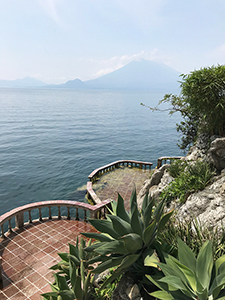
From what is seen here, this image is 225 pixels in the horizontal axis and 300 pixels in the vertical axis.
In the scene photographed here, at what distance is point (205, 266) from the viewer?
2.90 metres

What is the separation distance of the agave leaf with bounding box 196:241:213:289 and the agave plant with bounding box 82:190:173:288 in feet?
2.54

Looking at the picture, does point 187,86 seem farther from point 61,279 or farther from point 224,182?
point 61,279

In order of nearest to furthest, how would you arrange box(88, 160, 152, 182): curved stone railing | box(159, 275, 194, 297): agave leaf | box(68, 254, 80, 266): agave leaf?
box(159, 275, 194, 297): agave leaf → box(68, 254, 80, 266): agave leaf → box(88, 160, 152, 182): curved stone railing

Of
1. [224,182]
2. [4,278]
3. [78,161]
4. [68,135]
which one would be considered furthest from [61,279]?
[68,135]

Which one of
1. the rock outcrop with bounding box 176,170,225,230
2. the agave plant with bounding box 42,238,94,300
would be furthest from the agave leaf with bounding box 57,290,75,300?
the rock outcrop with bounding box 176,170,225,230

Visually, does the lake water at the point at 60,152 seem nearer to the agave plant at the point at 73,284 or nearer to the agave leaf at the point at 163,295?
the agave plant at the point at 73,284

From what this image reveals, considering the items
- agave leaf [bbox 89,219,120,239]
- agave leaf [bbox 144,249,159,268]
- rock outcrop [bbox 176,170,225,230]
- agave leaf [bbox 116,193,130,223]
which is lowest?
rock outcrop [bbox 176,170,225,230]

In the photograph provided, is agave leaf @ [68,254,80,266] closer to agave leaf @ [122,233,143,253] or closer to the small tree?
agave leaf @ [122,233,143,253]

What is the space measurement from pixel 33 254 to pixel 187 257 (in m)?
5.57

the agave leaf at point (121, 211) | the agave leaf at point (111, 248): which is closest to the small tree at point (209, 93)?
the agave leaf at point (121, 211)

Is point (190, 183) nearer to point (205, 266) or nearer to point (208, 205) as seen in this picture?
point (208, 205)

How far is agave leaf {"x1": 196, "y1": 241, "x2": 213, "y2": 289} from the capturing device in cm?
286

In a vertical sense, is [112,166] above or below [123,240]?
below

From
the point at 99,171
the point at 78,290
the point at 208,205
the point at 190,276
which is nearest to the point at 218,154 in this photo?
the point at 208,205
